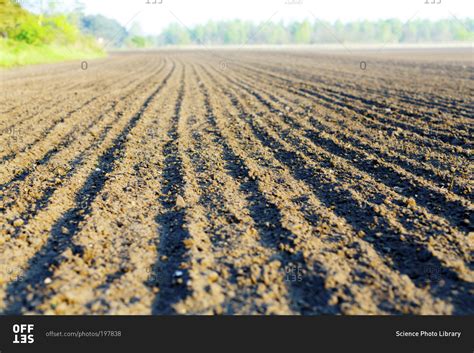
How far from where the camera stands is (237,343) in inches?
105

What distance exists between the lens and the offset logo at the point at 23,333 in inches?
105

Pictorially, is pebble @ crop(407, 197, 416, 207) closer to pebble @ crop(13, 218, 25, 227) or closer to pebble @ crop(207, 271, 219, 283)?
pebble @ crop(207, 271, 219, 283)

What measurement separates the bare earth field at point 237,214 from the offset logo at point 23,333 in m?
0.13

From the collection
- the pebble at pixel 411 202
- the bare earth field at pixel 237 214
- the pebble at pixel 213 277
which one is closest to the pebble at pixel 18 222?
the bare earth field at pixel 237 214

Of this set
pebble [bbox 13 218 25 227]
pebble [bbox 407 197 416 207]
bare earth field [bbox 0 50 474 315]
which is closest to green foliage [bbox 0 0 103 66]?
bare earth field [bbox 0 50 474 315]

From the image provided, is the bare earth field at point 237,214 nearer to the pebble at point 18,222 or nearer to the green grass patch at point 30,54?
the pebble at point 18,222

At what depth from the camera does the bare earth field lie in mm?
3002

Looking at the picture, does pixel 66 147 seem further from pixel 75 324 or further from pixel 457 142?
pixel 457 142

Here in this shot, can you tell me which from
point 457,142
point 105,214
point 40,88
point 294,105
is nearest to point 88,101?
point 40,88

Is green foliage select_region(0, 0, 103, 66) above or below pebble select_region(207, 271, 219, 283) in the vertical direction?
above

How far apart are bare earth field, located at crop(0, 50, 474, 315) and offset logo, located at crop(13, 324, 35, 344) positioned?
13cm

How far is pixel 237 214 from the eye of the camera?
4.26 m

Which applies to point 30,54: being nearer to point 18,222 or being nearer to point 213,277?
point 18,222

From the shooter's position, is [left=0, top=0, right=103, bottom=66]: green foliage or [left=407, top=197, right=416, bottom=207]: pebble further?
[left=0, top=0, right=103, bottom=66]: green foliage
